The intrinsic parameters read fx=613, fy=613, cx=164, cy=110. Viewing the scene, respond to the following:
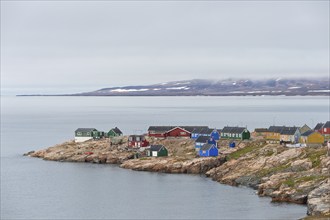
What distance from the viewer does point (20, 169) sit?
116625 millimetres

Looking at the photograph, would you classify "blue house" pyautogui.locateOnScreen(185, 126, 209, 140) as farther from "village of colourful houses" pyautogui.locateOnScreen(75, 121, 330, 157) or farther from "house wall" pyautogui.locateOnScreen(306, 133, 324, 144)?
"house wall" pyautogui.locateOnScreen(306, 133, 324, 144)

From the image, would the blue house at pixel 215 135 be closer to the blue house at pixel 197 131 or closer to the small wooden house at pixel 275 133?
the blue house at pixel 197 131

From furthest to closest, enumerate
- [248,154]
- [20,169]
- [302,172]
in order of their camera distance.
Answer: [20,169], [248,154], [302,172]

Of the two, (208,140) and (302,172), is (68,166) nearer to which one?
(208,140)

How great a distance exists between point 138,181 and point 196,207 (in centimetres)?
2263

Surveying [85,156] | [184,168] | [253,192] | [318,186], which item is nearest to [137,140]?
[85,156]

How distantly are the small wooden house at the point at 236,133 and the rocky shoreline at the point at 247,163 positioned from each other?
152 inches

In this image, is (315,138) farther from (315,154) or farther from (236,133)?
(236,133)

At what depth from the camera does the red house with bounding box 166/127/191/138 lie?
13488cm

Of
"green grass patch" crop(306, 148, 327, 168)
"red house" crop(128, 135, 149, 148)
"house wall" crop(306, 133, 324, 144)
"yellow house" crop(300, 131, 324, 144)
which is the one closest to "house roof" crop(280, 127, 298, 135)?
"yellow house" crop(300, 131, 324, 144)

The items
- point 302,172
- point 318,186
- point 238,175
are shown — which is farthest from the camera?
point 238,175

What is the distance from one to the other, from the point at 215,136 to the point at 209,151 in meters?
16.6

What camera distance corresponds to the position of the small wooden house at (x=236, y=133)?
12469 centimetres

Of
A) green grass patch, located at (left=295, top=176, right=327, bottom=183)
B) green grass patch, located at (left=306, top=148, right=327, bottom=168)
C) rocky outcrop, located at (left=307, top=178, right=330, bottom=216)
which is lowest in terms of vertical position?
rocky outcrop, located at (left=307, top=178, right=330, bottom=216)
